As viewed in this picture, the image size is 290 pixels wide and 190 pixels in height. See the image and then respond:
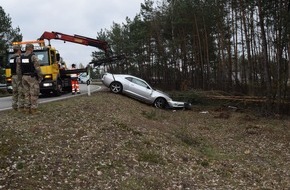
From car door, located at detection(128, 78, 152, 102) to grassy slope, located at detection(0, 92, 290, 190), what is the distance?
7550 millimetres

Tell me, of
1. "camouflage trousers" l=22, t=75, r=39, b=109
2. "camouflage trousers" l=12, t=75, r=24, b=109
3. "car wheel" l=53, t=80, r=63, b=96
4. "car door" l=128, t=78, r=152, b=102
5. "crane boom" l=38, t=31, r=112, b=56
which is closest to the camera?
"camouflage trousers" l=22, t=75, r=39, b=109

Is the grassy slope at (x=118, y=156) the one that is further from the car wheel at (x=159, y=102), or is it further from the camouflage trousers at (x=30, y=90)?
the car wheel at (x=159, y=102)

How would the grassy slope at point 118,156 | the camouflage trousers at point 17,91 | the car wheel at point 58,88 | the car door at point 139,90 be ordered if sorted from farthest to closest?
1. the car door at point 139,90
2. the car wheel at point 58,88
3. the camouflage trousers at point 17,91
4. the grassy slope at point 118,156

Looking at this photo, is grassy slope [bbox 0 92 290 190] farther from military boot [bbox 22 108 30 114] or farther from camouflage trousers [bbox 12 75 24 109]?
camouflage trousers [bbox 12 75 24 109]

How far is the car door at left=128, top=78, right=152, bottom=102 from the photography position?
22.7 meters

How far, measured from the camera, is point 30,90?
37.3 ft

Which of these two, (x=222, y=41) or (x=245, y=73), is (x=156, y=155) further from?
(x=222, y=41)

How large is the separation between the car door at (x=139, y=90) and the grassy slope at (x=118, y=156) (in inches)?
297

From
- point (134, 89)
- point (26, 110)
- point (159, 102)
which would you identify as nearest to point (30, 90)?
point (26, 110)

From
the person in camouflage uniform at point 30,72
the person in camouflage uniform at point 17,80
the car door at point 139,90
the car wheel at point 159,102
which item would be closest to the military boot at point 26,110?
the person in camouflage uniform at point 17,80

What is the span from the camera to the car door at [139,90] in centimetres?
2270

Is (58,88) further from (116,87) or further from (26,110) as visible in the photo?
(26,110)

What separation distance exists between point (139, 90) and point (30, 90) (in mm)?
11798

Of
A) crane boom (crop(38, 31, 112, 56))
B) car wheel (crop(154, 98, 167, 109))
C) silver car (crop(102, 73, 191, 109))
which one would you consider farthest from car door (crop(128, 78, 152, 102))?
crane boom (crop(38, 31, 112, 56))
